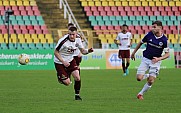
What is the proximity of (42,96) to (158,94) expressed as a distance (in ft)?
11.2

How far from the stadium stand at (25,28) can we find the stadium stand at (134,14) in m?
4.26

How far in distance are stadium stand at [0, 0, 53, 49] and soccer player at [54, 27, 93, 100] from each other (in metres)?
23.3

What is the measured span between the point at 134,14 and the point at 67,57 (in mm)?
32510

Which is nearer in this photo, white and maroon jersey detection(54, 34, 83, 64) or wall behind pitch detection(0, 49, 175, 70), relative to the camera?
white and maroon jersey detection(54, 34, 83, 64)

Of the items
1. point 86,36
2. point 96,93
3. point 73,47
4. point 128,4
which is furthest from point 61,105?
point 128,4

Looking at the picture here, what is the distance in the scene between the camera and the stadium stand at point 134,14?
47781mm

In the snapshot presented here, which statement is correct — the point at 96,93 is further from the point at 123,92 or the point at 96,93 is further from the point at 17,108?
the point at 17,108

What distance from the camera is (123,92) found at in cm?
1981

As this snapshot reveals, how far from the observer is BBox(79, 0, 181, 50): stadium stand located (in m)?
47.8

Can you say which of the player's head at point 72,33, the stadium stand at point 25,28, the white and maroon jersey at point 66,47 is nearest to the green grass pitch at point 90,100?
the white and maroon jersey at point 66,47

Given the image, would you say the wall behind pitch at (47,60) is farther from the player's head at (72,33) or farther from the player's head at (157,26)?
the player's head at (157,26)

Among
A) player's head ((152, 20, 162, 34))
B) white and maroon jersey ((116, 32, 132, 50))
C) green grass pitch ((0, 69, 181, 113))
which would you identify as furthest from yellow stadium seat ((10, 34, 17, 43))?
player's head ((152, 20, 162, 34))

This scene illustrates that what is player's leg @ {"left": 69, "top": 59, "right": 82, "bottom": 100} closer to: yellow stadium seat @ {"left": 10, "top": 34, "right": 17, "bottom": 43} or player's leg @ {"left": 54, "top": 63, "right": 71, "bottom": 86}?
player's leg @ {"left": 54, "top": 63, "right": 71, "bottom": 86}

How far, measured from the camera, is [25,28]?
44.5m
